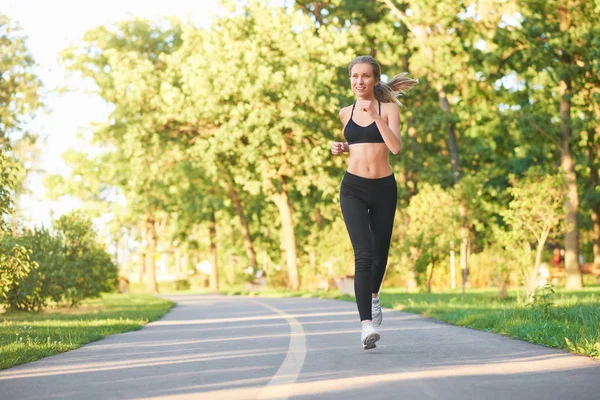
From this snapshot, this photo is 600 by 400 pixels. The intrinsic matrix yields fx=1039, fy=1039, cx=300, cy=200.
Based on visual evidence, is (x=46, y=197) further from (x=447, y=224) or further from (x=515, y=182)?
(x=515, y=182)

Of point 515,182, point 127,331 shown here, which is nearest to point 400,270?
point 515,182

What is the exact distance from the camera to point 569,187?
32469 millimetres

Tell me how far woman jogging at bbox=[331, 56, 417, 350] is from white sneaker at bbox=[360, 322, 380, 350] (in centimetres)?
2

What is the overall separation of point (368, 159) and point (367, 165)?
0.06 metres

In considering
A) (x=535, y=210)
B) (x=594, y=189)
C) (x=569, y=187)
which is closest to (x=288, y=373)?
(x=535, y=210)

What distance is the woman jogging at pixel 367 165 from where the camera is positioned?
869 centimetres

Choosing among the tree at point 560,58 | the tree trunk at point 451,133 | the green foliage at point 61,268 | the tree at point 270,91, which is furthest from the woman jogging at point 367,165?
the tree trunk at point 451,133

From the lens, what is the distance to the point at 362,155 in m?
8.85

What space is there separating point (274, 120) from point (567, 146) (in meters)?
9.95

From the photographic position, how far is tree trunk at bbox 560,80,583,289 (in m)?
32.4

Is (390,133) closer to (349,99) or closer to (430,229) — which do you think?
(430,229)

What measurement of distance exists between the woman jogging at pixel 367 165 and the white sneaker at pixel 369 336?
0.02 metres

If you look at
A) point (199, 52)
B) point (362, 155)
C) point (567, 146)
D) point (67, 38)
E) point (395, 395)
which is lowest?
point (395, 395)

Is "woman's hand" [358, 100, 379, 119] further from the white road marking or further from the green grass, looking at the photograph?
the green grass
